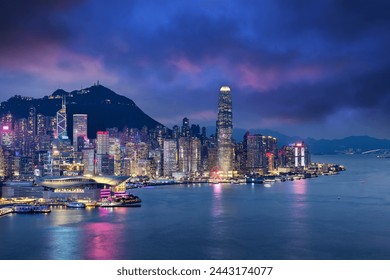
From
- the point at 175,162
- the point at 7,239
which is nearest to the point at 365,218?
the point at 7,239

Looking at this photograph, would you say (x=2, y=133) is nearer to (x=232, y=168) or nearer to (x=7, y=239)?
(x=232, y=168)

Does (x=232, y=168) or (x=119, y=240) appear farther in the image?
(x=232, y=168)

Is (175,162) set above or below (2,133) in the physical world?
below

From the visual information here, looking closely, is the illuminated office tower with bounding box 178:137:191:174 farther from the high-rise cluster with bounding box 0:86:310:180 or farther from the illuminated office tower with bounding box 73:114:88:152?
the illuminated office tower with bounding box 73:114:88:152

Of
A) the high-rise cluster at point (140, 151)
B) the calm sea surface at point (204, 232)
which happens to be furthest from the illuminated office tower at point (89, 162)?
the calm sea surface at point (204, 232)

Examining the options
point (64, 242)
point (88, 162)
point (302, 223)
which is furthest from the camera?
point (88, 162)
